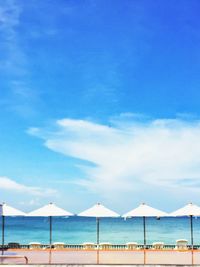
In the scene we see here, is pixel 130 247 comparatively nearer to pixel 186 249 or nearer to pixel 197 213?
pixel 186 249

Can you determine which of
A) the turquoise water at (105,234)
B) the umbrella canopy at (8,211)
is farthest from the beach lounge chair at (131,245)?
the turquoise water at (105,234)

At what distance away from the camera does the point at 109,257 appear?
2353 centimetres

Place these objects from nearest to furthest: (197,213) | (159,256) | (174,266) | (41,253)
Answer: (174,266) < (197,213) < (159,256) < (41,253)

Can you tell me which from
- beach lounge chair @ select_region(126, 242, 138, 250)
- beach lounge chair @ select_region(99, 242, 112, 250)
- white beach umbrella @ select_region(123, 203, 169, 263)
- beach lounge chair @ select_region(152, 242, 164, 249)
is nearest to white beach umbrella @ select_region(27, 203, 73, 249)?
white beach umbrella @ select_region(123, 203, 169, 263)

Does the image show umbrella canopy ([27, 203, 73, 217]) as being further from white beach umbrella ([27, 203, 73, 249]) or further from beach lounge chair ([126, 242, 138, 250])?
beach lounge chair ([126, 242, 138, 250])

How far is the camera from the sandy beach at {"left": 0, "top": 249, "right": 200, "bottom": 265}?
72.1 feet

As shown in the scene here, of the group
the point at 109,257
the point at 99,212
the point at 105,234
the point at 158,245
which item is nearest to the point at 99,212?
the point at 99,212

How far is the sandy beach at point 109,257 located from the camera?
72.1 ft

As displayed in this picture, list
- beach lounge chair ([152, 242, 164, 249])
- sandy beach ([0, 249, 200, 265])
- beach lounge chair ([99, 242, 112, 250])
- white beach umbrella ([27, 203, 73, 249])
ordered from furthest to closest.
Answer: beach lounge chair ([99, 242, 112, 250]), beach lounge chair ([152, 242, 164, 249]), sandy beach ([0, 249, 200, 265]), white beach umbrella ([27, 203, 73, 249])

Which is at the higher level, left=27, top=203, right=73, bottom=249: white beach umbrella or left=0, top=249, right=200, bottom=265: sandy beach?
left=27, top=203, right=73, bottom=249: white beach umbrella

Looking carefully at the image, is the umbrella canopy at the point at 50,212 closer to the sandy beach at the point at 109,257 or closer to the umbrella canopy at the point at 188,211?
the sandy beach at the point at 109,257

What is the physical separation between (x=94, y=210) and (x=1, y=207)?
4.36 metres

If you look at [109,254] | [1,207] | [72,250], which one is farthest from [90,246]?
[1,207]

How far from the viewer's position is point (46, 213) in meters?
22.0
